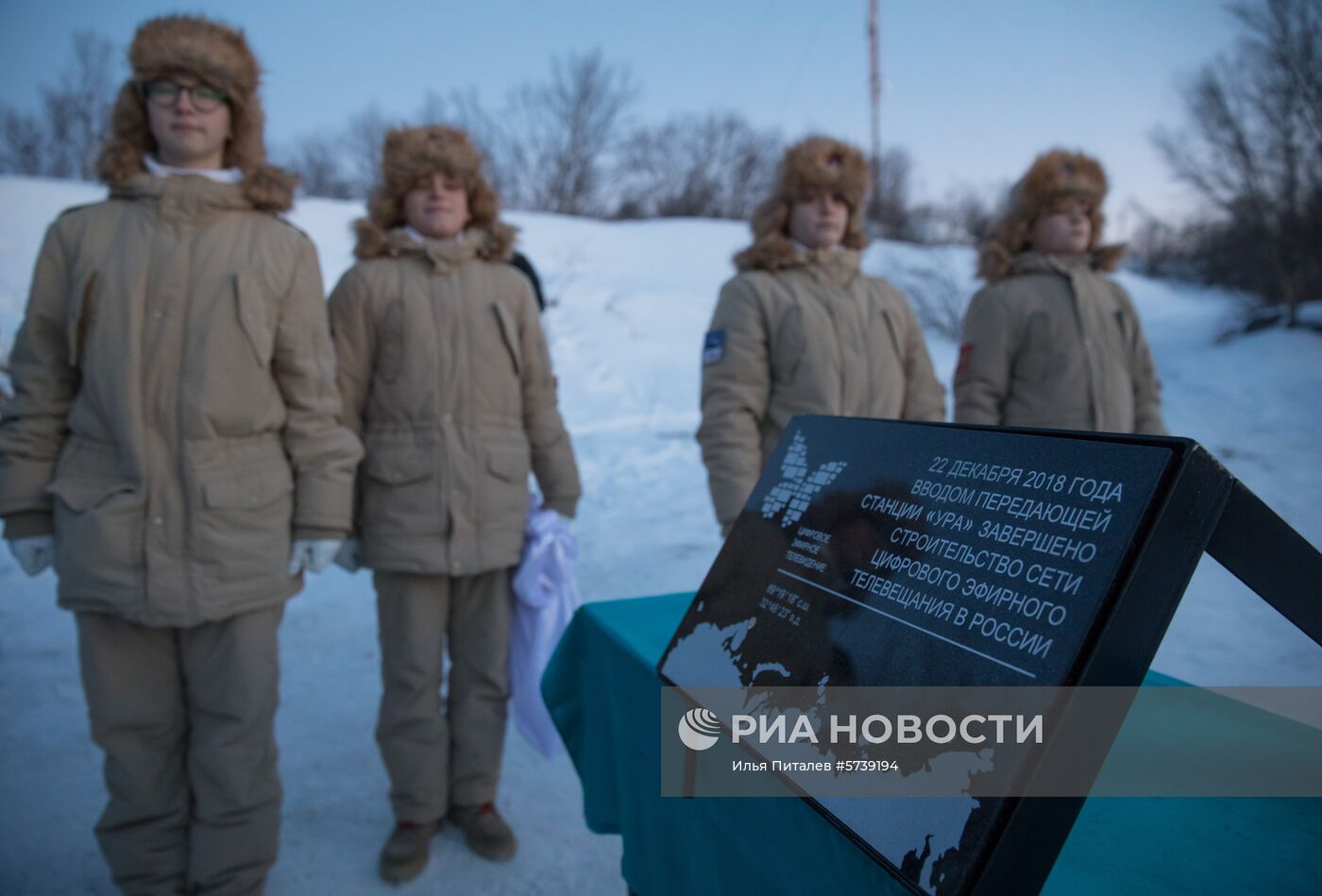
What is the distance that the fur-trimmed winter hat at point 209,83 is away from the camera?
2.10 metres

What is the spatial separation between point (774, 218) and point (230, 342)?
176 cm

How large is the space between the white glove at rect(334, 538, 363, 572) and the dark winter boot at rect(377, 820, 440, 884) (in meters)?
0.79

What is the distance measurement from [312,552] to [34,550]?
66 centimetres

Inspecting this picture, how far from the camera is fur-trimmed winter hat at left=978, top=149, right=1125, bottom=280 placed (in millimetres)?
3199

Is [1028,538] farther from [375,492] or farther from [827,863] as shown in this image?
[375,492]

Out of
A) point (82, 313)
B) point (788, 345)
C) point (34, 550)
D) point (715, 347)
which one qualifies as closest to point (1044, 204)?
point (788, 345)

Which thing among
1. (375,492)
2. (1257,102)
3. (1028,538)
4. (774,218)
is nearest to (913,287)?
(1257,102)

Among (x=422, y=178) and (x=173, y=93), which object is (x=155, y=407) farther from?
(x=422, y=178)

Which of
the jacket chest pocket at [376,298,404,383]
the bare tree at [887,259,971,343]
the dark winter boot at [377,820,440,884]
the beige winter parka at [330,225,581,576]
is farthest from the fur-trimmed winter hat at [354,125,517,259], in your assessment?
the bare tree at [887,259,971,343]

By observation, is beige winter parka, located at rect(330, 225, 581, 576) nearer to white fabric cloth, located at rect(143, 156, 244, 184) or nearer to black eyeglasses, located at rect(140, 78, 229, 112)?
white fabric cloth, located at rect(143, 156, 244, 184)

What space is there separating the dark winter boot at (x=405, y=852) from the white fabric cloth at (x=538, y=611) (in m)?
0.43

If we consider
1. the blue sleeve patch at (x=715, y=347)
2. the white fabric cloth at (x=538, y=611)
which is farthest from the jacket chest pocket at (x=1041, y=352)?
the white fabric cloth at (x=538, y=611)

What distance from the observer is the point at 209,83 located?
2.15 metres

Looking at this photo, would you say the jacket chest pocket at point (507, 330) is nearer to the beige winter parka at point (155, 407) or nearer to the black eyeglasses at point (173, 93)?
the beige winter parka at point (155, 407)
